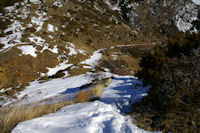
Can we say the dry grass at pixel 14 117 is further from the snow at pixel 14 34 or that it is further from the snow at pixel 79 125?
the snow at pixel 14 34

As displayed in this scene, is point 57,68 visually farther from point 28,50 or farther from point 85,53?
point 85,53

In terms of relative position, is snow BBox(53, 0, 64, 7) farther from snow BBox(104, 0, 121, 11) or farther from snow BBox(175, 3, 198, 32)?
snow BBox(175, 3, 198, 32)

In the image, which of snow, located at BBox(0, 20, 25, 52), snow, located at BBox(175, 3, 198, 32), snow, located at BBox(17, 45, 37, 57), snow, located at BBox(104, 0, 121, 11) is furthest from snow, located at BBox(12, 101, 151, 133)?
snow, located at BBox(175, 3, 198, 32)

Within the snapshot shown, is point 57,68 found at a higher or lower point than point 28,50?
lower

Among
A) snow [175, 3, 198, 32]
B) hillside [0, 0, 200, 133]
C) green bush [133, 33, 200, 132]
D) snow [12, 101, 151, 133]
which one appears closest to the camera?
snow [12, 101, 151, 133]

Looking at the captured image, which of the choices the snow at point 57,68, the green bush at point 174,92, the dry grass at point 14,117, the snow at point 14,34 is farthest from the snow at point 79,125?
the snow at point 14,34

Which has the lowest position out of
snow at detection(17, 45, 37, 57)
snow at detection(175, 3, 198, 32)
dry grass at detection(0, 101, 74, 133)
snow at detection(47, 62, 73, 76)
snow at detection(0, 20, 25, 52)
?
snow at detection(47, 62, 73, 76)

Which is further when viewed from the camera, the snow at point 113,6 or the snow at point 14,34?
the snow at point 113,6

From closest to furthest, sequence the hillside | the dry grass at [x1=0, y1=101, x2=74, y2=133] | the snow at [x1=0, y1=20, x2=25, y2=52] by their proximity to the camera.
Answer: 1. the dry grass at [x1=0, y1=101, x2=74, y2=133]
2. the hillside
3. the snow at [x1=0, y1=20, x2=25, y2=52]

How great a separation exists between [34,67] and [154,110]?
14807 millimetres

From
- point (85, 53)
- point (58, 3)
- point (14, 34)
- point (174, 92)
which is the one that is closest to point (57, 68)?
point (85, 53)

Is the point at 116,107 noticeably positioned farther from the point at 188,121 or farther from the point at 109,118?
the point at 188,121

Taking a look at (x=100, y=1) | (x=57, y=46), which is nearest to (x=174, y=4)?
(x=100, y=1)

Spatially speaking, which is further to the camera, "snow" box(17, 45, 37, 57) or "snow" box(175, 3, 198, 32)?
"snow" box(175, 3, 198, 32)
